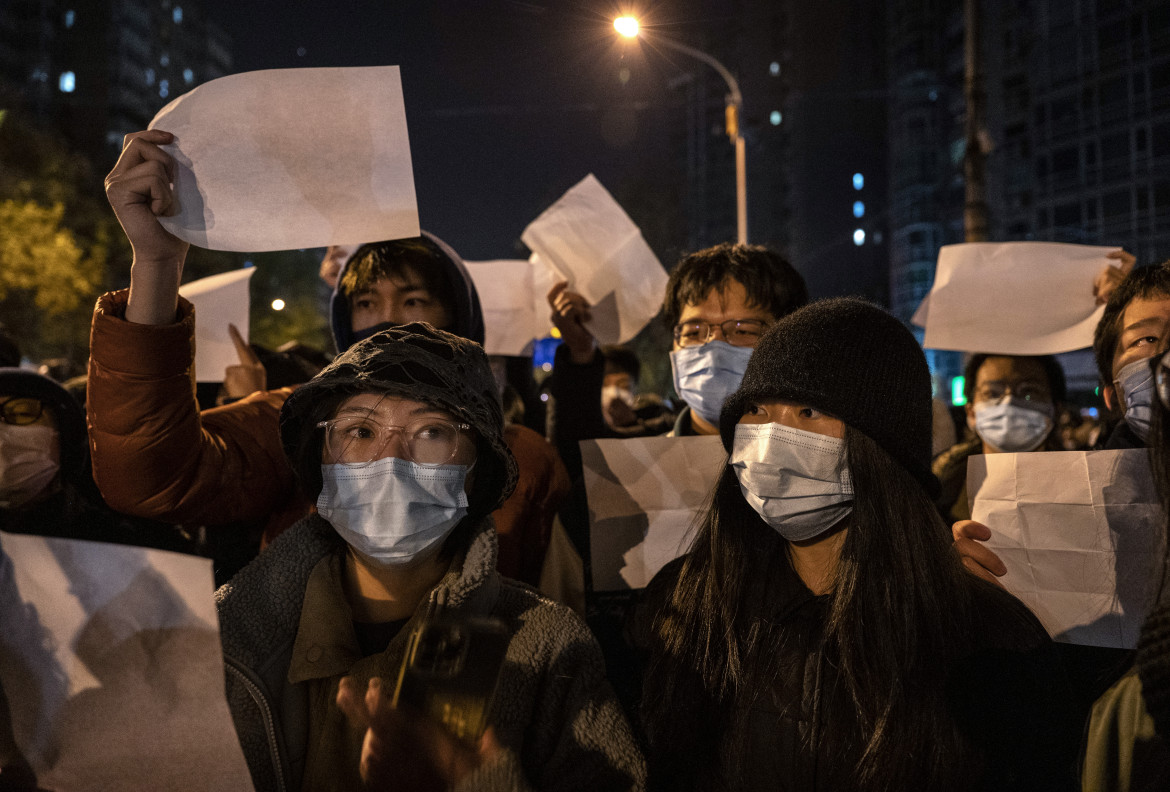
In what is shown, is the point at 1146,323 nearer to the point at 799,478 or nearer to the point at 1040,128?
the point at 799,478

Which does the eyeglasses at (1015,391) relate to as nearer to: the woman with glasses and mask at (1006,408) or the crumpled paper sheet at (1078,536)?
the woman with glasses and mask at (1006,408)

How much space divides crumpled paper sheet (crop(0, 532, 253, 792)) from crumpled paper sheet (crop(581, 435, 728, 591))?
162 cm

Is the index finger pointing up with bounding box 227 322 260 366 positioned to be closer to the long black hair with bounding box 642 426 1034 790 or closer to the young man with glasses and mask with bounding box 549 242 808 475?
the young man with glasses and mask with bounding box 549 242 808 475

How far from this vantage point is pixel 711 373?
3293mm

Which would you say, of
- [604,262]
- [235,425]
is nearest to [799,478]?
[235,425]

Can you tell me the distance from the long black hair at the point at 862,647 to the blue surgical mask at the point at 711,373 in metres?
0.98

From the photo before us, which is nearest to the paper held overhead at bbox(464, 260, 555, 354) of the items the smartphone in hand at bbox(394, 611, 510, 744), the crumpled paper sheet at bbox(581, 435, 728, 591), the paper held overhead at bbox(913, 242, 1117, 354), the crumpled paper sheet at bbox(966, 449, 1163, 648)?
the crumpled paper sheet at bbox(581, 435, 728, 591)

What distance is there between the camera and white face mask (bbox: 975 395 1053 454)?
427cm

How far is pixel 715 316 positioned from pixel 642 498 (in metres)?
0.79

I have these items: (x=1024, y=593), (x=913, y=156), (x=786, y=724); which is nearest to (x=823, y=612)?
(x=786, y=724)

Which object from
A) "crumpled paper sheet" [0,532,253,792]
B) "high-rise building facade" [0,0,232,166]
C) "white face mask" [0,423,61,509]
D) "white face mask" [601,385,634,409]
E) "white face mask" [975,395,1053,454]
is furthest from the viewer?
"high-rise building facade" [0,0,232,166]

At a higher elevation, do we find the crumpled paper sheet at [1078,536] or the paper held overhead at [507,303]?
the paper held overhead at [507,303]

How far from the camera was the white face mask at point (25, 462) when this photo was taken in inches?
115

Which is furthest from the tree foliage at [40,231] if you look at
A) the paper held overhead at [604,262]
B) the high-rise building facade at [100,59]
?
the high-rise building facade at [100,59]
